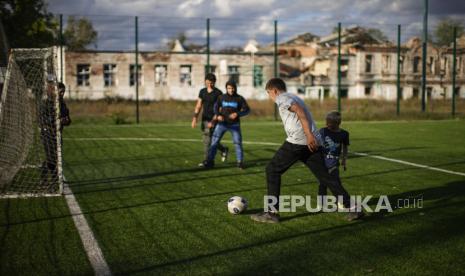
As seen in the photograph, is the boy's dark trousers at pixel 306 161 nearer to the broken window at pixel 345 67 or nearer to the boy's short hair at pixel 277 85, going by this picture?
the boy's short hair at pixel 277 85

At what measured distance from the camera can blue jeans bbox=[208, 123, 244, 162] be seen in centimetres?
1119

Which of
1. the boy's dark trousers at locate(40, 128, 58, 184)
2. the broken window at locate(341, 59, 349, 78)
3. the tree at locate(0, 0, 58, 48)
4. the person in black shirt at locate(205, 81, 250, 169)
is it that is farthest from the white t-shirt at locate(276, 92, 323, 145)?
the broken window at locate(341, 59, 349, 78)

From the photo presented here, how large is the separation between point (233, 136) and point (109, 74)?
4175 cm

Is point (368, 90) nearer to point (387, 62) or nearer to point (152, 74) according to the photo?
point (387, 62)

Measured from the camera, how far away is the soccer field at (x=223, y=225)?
5012mm

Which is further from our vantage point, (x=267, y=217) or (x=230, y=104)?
(x=230, y=104)

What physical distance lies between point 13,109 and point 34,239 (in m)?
4.84

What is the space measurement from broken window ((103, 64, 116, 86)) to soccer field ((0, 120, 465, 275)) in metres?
39.4

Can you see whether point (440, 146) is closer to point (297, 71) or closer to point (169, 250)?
point (169, 250)

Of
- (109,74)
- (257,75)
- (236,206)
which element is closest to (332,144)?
(236,206)

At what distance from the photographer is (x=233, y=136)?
11336mm

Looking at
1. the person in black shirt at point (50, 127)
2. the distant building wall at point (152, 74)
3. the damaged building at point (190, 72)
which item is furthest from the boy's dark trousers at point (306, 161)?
the distant building wall at point (152, 74)

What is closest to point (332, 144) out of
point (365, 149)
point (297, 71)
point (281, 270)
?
point (281, 270)

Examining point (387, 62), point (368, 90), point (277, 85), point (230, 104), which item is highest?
point (387, 62)
